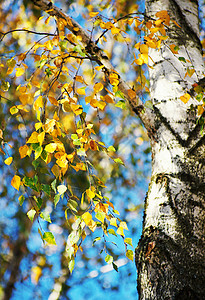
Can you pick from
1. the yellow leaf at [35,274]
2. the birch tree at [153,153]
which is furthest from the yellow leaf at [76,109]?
the yellow leaf at [35,274]

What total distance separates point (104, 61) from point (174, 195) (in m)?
0.67

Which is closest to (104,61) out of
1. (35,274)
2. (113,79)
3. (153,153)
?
(113,79)

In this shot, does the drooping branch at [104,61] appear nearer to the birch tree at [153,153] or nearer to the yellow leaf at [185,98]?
the birch tree at [153,153]

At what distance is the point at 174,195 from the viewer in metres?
0.91

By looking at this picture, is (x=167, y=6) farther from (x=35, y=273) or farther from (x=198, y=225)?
(x=35, y=273)

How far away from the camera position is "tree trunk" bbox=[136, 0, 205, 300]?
78 centimetres

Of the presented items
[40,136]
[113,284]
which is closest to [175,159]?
[40,136]

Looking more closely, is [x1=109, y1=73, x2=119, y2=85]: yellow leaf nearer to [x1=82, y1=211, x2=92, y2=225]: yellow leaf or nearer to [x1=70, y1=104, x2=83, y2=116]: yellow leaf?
[x1=70, y1=104, x2=83, y2=116]: yellow leaf

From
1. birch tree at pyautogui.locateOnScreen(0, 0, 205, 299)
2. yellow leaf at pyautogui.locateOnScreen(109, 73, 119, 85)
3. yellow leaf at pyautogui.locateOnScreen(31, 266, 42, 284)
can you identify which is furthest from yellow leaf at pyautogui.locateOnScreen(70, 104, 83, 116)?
yellow leaf at pyautogui.locateOnScreen(31, 266, 42, 284)

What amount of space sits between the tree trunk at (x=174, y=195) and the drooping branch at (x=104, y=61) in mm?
46

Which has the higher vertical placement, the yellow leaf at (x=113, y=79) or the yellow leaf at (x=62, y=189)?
the yellow leaf at (x=113, y=79)

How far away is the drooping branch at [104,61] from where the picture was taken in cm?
112

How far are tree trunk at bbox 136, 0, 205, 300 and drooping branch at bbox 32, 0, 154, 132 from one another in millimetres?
46

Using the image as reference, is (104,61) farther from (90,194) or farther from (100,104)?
(90,194)
